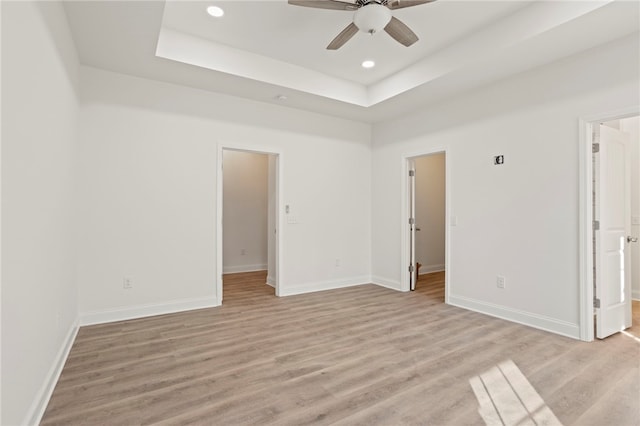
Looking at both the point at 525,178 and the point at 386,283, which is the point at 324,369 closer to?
the point at 525,178

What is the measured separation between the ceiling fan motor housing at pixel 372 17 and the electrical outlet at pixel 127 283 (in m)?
3.58

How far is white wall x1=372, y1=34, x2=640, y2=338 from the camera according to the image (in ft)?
10.6

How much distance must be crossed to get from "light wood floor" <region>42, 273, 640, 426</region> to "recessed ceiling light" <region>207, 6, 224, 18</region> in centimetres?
310

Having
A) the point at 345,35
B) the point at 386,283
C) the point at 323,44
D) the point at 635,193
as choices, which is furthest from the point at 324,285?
the point at 635,193

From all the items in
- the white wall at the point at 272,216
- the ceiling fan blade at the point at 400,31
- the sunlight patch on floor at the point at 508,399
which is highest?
the ceiling fan blade at the point at 400,31

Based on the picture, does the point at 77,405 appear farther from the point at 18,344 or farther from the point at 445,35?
the point at 445,35

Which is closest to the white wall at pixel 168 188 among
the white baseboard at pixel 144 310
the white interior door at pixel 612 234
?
the white baseboard at pixel 144 310

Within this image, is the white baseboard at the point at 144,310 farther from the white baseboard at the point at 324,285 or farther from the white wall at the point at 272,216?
the white wall at the point at 272,216

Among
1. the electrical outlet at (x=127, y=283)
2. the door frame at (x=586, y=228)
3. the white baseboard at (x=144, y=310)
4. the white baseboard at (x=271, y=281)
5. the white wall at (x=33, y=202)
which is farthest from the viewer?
the white baseboard at (x=271, y=281)

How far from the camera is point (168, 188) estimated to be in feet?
13.2

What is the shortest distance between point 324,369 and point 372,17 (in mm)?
2867

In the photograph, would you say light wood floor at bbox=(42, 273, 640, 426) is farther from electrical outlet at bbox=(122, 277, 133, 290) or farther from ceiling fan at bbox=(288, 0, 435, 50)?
ceiling fan at bbox=(288, 0, 435, 50)

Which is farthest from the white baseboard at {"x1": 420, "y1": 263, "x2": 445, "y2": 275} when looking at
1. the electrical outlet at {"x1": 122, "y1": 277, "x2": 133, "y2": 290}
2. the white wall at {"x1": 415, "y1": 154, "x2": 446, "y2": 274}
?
the electrical outlet at {"x1": 122, "y1": 277, "x2": 133, "y2": 290}

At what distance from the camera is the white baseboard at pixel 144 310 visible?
3.58 metres
